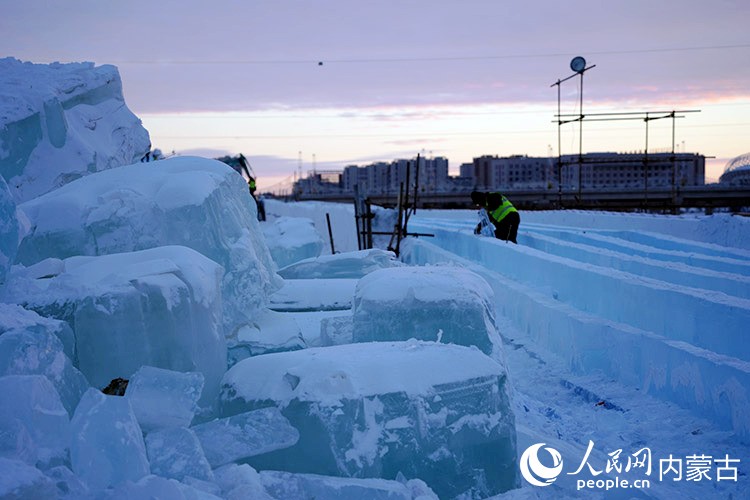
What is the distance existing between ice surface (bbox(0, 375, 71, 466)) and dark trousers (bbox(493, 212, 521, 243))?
9.65 metres

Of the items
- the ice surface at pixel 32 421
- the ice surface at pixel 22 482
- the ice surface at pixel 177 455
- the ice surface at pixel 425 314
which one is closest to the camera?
the ice surface at pixel 22 482

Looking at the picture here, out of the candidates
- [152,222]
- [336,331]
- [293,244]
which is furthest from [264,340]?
[293,244]

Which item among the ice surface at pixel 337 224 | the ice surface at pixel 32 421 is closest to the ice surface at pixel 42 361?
the ice surface at pixel 32 421

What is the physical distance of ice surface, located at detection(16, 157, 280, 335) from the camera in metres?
3.53

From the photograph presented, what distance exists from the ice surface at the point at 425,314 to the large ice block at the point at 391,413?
1.94 ft

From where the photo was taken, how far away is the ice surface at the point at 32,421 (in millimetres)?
1960

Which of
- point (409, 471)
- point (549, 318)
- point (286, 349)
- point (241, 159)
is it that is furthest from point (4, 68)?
point (241, 159)

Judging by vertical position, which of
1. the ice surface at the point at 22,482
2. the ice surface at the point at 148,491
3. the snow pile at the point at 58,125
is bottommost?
the ice surface at the point at 148,491

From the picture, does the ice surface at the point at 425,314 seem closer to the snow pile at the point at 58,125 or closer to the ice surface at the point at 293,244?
the snow pile at the point at 58,125

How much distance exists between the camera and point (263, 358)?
2.97 m

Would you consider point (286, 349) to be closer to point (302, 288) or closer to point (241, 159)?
point (302, 288)

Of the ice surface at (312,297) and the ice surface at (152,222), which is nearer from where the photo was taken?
the ice surface at (152,222)

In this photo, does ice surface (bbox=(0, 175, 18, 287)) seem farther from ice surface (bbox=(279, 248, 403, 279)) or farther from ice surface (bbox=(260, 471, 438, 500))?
ice surface (bbox=(279, 248, 403, 279))

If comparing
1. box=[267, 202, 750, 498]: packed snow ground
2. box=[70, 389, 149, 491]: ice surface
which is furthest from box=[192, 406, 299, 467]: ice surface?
box=[267, 202, 750, 498]: packed snow ground
